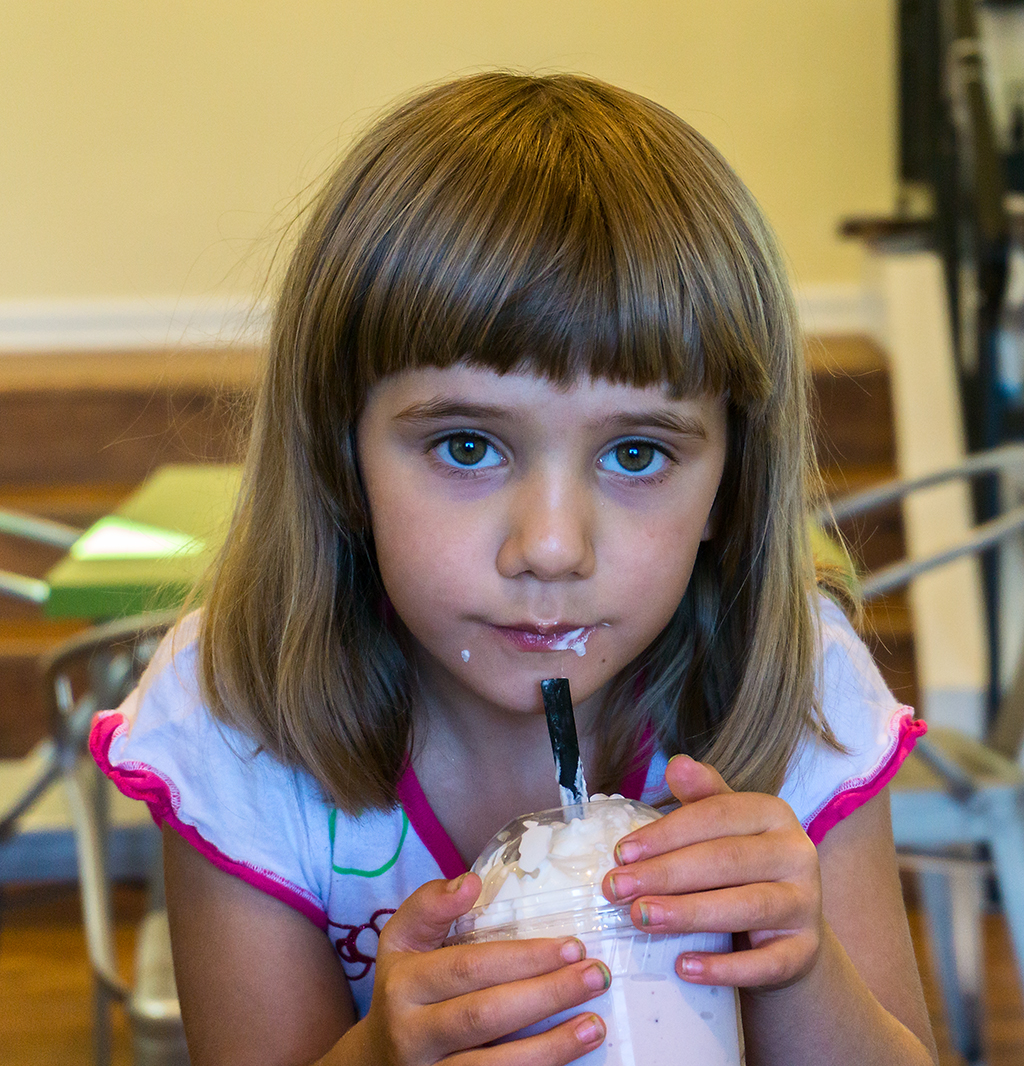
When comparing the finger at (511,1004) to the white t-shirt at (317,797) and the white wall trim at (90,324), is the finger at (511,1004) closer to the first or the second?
the white t-shirt at (317,797)

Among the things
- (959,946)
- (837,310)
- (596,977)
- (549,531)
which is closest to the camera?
(596,977)

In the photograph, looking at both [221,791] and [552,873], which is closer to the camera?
[552,873]

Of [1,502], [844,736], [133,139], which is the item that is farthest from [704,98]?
[844,736]

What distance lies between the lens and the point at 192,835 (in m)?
0.89

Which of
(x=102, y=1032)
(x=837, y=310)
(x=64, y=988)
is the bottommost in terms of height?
(x=64, y=988)

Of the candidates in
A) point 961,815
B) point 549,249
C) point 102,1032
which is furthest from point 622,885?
point 102,1032

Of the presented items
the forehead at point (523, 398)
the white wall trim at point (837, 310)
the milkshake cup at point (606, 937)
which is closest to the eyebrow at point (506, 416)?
the forehead at point (523, 398)

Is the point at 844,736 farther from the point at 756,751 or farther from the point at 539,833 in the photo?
the point at 539,833

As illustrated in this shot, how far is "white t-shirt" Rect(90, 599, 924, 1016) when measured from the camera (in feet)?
2.97

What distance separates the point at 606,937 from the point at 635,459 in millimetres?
291

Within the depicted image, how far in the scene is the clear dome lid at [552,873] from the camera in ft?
2.03

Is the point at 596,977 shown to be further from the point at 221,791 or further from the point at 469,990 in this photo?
the point at 221,791

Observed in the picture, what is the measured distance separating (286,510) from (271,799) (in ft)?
0.66

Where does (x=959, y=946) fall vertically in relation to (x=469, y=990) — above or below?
below
